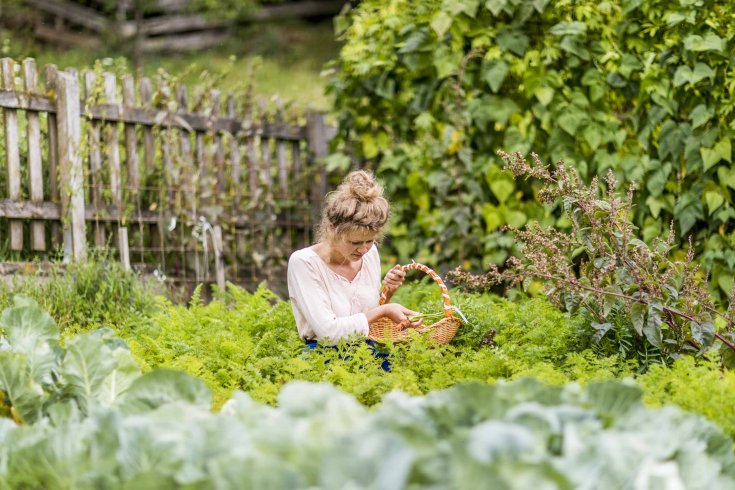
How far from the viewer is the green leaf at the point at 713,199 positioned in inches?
216

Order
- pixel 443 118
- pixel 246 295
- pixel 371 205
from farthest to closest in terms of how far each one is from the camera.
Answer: pixel 443 118 < pixel 246 295 < pixel 371 205

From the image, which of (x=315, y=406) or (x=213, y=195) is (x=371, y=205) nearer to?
(x=315, y=406)

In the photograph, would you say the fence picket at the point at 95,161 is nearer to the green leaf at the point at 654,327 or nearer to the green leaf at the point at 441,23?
the green leaf at the point at 441,23

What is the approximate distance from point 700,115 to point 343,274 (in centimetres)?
250

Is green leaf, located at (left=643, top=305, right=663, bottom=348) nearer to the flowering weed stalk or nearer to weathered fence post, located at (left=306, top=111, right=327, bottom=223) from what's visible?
the flowering weed stalk

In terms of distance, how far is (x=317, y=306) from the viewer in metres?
4.22

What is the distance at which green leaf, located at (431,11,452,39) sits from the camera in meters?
6.31

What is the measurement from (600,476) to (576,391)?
1.34 feet

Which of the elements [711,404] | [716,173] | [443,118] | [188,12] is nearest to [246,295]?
[443,118]

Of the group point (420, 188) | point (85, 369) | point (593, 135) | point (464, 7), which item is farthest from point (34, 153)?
point (85, 369)

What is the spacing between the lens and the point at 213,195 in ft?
23.3

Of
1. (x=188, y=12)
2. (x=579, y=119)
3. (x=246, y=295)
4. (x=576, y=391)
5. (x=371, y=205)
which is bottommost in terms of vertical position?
(x=246, y=295)

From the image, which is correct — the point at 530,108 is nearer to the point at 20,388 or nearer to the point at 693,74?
the point at 693,74

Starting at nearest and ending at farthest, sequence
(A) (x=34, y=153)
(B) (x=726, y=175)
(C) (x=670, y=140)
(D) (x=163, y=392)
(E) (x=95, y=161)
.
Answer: (D) (x=163, y=392) → (B) (x=726, y=175) → (C) (x=670, y=140) → (A) (x=34, y=153) → (E) (x=95, y=161)
